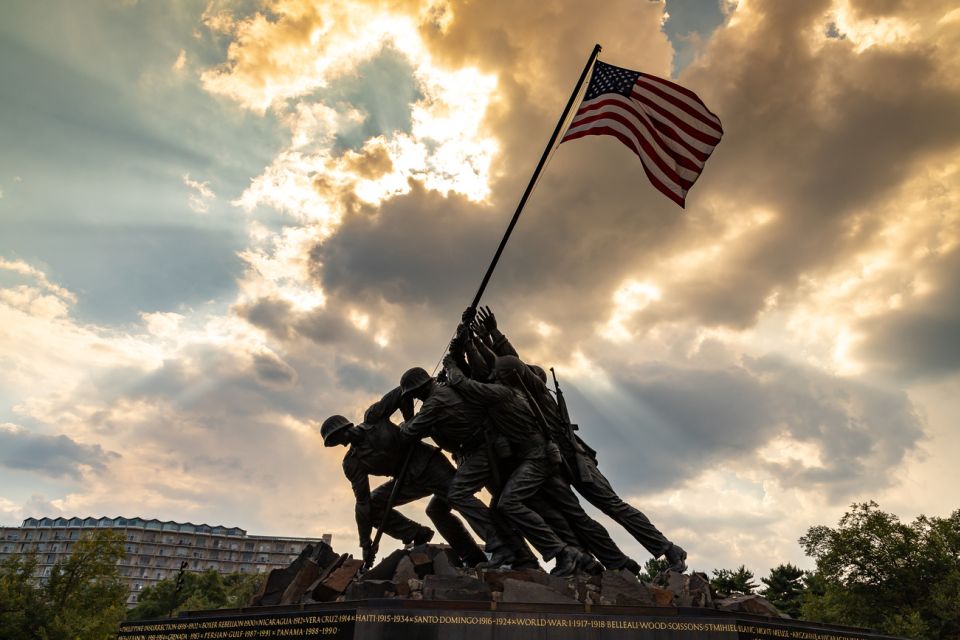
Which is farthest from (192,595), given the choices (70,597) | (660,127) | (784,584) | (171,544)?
(171,544)

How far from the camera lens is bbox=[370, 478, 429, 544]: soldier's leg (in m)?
11.0

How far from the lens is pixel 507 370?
10.9 metres

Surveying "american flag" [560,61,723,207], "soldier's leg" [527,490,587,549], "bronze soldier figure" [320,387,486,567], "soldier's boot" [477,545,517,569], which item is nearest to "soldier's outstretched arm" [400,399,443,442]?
"bronze soldier figure" [320,387,486,567]

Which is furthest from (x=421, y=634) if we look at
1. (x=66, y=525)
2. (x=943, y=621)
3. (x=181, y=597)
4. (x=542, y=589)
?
(x=66, y=525)

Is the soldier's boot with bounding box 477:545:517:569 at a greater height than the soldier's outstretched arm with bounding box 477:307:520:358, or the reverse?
the soldier's outstretched arm with bounding box 477:307:520:358

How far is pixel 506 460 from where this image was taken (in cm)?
1084

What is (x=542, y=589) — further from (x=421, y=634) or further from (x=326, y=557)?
(x=326, y=557)

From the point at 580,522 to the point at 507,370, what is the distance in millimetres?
2622

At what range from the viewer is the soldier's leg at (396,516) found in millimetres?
11047

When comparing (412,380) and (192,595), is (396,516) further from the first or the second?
(192,595)

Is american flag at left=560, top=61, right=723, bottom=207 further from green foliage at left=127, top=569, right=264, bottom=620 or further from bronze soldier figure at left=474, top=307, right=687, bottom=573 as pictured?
green foliage at left=127, top=569, right=264, bottom=620

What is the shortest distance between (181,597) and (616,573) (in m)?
43.6

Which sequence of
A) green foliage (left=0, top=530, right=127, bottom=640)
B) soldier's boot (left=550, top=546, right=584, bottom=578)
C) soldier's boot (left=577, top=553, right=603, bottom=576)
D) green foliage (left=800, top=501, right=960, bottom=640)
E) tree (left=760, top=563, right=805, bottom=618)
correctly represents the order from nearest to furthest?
1. soldier's boot (left=550, top=546, right=584, bottom=578)
2. soldier's boot (left=577, top=553, right=603, bottom=576)
3. green foliage (left=0, top=530, right=127, bottom=640)
4. green foliage (left=800, top=501, right=960, bottom=640)
5. tree (left=760, top=563, right=805, bottom=618)

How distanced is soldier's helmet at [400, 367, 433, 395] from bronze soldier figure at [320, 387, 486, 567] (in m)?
0.20
